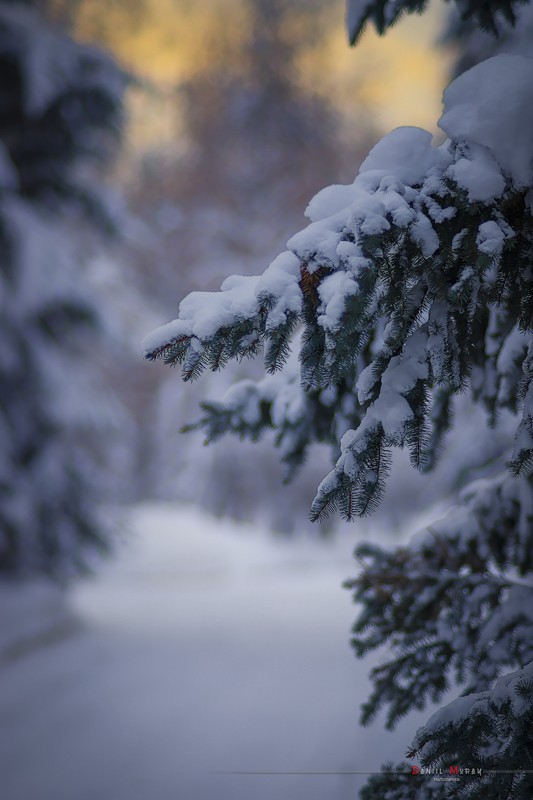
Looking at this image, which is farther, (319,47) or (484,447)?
(319,47)

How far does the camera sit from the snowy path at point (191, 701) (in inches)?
119

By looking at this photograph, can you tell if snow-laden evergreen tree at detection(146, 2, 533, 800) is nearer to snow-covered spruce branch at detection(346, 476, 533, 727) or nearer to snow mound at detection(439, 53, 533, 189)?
snow mound at detection(439, 53, 533, 189)

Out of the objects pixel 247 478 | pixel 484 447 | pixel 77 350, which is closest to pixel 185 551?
pixel 247 478

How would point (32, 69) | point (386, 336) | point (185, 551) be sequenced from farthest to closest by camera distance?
point (185, 551) → point (32, 69) → point (386, 336)

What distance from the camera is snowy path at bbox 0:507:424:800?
303 cm

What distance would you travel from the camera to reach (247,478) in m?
12.2

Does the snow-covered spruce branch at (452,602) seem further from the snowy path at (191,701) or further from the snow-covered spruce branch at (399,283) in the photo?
the snowy path at (191,701)

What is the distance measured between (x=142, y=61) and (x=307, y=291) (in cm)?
907

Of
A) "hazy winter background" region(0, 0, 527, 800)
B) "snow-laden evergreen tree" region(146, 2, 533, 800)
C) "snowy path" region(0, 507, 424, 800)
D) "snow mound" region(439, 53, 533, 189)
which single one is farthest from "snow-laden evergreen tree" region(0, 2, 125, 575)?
"snow mound" region(439, 53, 533, 189)

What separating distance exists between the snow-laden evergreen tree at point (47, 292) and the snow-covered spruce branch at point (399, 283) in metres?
5.50

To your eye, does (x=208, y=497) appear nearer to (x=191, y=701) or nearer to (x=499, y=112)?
(x=191, y=701)

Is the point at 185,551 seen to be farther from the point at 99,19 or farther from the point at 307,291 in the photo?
the point at 307,291

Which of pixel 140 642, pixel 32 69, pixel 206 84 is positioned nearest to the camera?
pixel 140 642

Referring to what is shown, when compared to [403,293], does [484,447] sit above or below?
above
